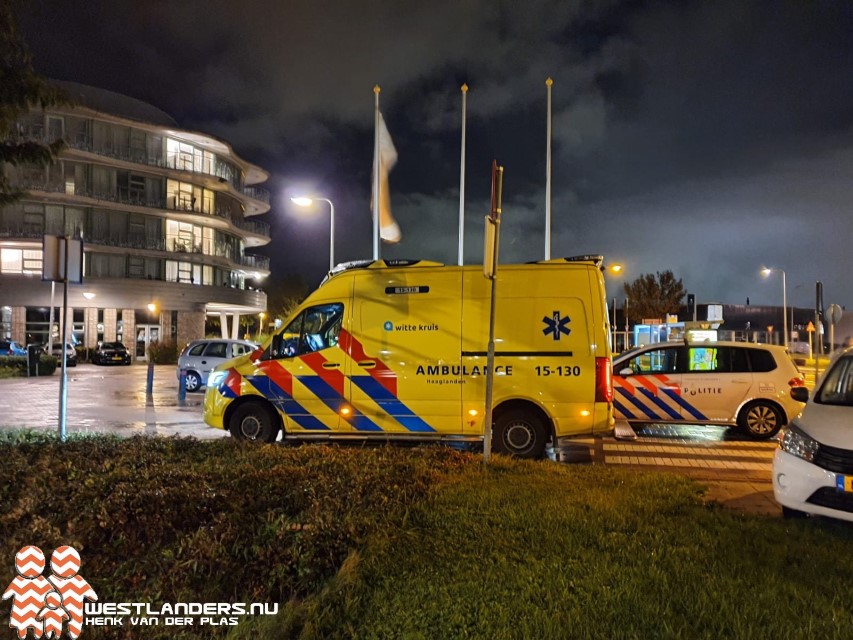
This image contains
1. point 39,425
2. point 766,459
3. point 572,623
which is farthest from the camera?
point 39,425

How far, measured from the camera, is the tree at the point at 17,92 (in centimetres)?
678

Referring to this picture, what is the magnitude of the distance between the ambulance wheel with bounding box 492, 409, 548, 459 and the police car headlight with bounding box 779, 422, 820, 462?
10.0ft

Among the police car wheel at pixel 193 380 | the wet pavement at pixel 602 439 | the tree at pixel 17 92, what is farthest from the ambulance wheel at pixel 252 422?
the police car wheel at pixel 193 380

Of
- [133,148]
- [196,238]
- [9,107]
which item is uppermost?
[133,148]

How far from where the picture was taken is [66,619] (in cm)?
342

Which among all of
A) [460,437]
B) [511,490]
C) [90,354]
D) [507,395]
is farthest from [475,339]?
[90,354]

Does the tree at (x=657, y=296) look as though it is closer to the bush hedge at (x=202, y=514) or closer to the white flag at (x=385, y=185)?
the white flag at (x=385, y=185)

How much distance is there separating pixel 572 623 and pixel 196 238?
161ft

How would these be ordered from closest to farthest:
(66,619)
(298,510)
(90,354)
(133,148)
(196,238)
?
(66,619), (298,510), (90,354), (133,148), (196,238)

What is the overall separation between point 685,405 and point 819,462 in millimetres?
5662

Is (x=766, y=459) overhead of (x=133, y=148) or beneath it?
beneath

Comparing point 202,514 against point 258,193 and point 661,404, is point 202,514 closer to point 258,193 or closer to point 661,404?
point 661,404

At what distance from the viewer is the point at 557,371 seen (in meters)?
7.67

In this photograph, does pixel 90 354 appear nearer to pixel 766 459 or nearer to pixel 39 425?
pixel 39 425
